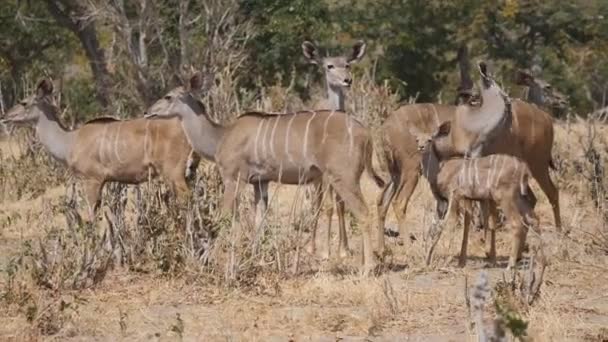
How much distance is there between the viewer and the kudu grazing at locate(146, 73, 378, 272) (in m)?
8.65

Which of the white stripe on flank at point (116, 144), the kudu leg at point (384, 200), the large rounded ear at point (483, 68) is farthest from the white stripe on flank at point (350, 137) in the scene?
the white stripe on flank at point (116, 144)

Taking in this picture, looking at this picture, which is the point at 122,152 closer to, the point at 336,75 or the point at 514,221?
the point at 336,75

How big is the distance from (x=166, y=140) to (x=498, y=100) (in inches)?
92.4

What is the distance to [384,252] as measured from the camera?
8.98 meters

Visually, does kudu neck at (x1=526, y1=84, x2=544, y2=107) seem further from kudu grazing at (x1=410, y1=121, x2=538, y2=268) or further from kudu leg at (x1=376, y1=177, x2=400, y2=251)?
kudu grazing at (x1=410, y1=121, x2=538, y2=268)

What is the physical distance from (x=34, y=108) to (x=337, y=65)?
7.51 feet

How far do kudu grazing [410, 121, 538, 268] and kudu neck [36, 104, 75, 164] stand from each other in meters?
2.67

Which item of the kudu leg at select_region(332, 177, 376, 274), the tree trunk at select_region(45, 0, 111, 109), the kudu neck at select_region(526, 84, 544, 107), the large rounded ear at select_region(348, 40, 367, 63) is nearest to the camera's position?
the kudu leg at select_region(332, 177, 376, 274)

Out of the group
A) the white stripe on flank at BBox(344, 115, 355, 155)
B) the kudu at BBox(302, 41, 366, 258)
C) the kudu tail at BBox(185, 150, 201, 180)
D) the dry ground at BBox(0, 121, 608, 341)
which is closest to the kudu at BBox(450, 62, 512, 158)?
the dry ground at BBox(0, 121, 608, 341)

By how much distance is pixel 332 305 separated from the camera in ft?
24.8

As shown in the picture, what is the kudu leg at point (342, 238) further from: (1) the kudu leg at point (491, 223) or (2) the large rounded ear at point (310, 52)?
(2) the large rounded ear at point (310, 52)

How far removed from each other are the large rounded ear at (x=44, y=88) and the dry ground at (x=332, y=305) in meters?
1.36

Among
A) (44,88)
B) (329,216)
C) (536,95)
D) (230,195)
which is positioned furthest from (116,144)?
(536,95)

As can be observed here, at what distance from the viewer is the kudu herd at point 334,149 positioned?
873 centimetres
